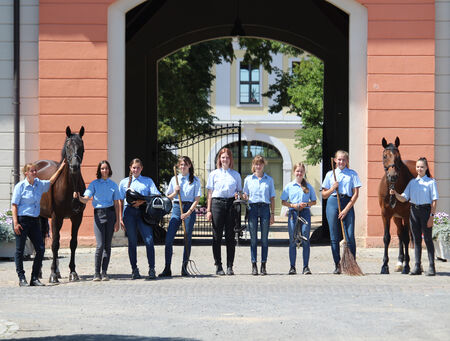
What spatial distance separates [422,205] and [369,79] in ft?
18.4

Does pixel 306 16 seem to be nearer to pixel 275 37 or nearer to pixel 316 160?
pixel 275 37

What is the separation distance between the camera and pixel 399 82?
18641 millimetres

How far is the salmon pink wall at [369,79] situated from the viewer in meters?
18.5

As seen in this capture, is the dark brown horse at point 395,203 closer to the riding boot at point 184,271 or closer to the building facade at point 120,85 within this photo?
the riding boot at point 184,271

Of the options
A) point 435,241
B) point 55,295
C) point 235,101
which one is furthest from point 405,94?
point 235,101

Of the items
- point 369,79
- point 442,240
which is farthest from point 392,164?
point 369,79

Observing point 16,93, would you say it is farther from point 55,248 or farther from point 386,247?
point 386,247

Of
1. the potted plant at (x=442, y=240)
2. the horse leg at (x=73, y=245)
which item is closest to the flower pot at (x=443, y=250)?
the potted plant at (x=442, y=240)

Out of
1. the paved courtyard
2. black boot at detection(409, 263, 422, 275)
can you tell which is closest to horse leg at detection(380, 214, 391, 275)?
the paved courtyard

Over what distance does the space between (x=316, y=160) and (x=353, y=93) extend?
1537 cm

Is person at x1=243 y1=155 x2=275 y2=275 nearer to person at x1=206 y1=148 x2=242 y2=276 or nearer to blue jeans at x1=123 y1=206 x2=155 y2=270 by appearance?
person at x1=206 y1=148 x2=242 y2=276

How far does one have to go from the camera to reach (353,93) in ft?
62.0

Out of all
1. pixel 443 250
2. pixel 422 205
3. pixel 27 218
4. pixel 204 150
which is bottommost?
pixel 443 250

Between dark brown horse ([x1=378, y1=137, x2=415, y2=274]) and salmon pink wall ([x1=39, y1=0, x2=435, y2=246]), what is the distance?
13.9ft
